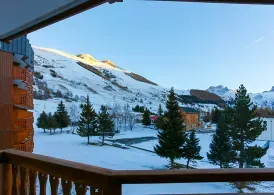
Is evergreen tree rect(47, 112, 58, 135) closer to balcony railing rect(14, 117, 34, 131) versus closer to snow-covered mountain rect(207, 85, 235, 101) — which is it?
snow-covered mountain rect(207, 85, 235, 101)

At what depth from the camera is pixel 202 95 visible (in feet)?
12.6

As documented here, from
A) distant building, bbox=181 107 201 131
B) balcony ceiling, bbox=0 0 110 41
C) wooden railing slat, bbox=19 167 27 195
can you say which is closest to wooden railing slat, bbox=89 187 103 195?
wooden railing slat, bbox=19 167 27 195

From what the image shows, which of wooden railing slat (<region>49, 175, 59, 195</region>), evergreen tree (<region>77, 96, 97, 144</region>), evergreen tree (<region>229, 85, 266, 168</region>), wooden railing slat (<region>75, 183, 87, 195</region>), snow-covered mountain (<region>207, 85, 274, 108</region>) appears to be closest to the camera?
wooden railing slat (<region>75, 183, 87, 195</region>)

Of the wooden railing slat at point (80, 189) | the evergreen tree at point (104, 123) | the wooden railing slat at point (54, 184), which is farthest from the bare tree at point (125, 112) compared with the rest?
the wooden railing slat at point (80, 189)

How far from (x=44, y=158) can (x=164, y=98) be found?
3618 millimetres

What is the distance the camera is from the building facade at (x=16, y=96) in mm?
7367

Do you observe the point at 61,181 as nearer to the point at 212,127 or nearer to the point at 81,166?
the point at 81,166

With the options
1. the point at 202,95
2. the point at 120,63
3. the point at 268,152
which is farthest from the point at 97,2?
the point at 120,63

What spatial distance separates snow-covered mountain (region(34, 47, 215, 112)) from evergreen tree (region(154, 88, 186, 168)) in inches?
7.7

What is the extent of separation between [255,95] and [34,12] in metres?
3.36

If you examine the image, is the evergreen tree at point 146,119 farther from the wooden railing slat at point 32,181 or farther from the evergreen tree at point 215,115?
the wooden railing slat at point 32,181

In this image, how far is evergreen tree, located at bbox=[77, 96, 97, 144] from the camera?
4162 millimetres

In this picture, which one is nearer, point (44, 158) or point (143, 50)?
point (44, 158)

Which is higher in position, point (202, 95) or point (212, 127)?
point (202, 95)
